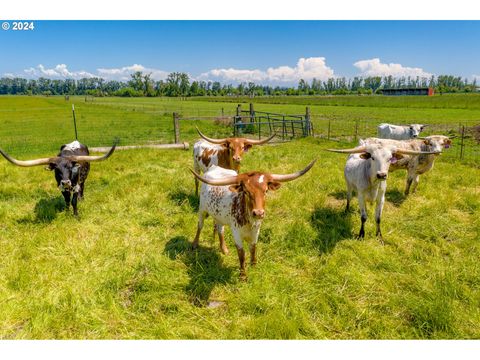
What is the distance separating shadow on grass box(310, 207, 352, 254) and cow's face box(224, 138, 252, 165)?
191 cm

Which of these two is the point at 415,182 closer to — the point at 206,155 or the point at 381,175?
the point at 381,175

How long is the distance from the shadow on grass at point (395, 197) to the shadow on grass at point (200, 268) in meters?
4.47

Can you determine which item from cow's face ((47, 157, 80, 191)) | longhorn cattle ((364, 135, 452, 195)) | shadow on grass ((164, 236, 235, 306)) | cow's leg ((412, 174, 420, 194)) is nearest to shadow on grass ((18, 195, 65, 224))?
cow's face ((47, 157, 80, 191))

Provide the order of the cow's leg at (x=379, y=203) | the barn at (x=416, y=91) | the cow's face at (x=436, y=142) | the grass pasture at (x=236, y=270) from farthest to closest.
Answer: the barn at (x=416, y=91) → the cow's face at (x=436, y=142) → the cow's leg at (x=379, y=203) → the grass pasture at (x=236, y=270)

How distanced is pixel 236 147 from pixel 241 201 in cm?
242

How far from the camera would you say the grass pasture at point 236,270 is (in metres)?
3.41

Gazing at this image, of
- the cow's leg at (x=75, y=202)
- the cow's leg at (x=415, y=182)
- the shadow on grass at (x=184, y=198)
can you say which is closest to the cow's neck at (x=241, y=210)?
the shadow on grass at (x=184, y=198)

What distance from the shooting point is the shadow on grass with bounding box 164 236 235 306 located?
4.04m

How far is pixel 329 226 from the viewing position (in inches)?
231

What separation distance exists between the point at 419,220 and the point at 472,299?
2.50 metres

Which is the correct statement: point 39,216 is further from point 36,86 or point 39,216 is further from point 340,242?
point 36,86

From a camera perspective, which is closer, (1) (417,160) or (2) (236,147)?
(2) (236,147)

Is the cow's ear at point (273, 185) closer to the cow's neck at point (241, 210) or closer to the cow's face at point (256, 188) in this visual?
the cow's face at point (256, 188)

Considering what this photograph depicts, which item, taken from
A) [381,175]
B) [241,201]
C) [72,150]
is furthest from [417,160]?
[72,150]
